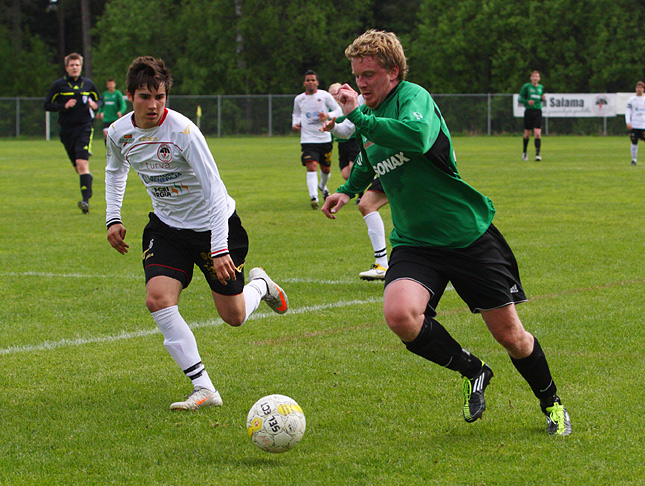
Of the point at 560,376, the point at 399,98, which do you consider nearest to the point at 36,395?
the point at 399,98

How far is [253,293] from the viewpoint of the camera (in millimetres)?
5777

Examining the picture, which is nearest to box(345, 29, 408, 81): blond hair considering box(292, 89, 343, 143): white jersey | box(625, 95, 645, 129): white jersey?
box(292, 89, 343, 143): white jersey

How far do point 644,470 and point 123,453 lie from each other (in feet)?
7.61

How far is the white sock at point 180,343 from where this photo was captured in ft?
15.8

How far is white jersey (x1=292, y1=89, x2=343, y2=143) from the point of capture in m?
15.4

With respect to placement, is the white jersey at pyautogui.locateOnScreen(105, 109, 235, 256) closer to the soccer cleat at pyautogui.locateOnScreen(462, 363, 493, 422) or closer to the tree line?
the soccer cleat at pyautogui.locateOnScreen(462, 363, 493, 422)

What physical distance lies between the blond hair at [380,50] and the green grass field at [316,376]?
1.79m

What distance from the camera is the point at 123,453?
4090 mm

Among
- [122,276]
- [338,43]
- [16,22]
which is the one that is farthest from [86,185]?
[16,22]

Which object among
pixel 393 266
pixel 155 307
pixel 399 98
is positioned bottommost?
pixel 155 307

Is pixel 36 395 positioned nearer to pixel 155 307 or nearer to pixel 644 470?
pixel 155 307

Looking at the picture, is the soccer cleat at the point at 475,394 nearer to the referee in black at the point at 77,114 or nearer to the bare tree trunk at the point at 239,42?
the referee in black at the point at 77,114

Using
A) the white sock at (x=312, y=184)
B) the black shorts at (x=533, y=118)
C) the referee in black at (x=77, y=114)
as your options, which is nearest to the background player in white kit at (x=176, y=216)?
the referee in black at (x=77, y=114)

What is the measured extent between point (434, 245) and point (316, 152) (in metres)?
11.1
